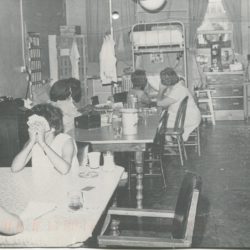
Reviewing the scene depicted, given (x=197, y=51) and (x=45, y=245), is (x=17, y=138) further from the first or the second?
(x=197, y=51)

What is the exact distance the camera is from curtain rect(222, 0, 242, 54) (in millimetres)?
10047

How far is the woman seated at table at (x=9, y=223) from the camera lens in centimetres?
187

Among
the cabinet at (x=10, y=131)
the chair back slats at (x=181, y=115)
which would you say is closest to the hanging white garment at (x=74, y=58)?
the chair back slats at (x=181, y=115)

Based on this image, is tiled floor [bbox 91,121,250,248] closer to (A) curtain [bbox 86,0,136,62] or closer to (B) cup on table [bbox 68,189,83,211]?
(B) cup on table [bbox 68,189,83,211]

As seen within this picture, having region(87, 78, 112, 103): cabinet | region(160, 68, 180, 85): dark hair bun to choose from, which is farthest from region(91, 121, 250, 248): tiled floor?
region(87, 78, 112, 103): cabinet

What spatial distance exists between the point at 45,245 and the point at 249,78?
9010 mm

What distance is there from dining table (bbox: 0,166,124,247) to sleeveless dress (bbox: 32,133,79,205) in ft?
0.18

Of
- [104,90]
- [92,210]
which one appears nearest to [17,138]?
[92,210]

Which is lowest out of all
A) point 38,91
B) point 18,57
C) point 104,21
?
point 38,91

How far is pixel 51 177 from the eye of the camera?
2896 mm

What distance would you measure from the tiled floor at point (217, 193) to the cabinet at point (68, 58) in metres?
2.99

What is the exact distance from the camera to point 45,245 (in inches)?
80.8

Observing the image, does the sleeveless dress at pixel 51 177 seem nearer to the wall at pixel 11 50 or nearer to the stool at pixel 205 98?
the wall at pixel 11 50

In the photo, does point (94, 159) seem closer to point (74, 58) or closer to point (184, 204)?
point (184, 204)
